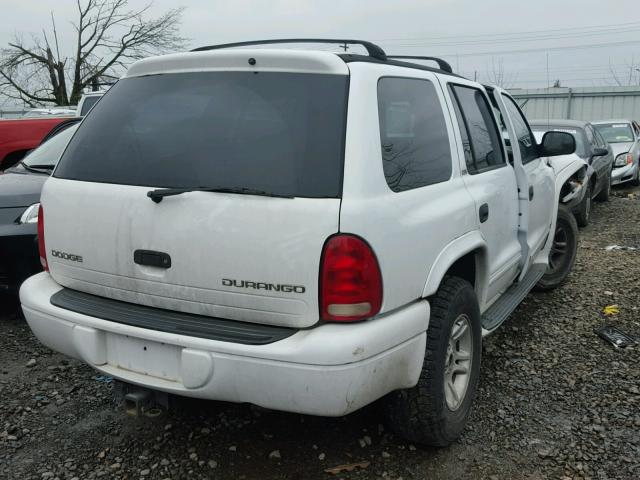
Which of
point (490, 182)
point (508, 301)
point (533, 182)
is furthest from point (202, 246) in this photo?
point (533, 182)

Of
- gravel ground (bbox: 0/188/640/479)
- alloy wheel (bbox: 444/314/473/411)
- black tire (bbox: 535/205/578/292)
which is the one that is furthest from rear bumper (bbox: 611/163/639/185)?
alloy wheel (bbox: 444/314/473/411)

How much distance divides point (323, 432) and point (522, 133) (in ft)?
8.95

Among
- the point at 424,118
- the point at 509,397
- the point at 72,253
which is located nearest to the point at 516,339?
the point at 509,397

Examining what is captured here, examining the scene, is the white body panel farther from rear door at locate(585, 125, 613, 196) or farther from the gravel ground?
rear door at locate(585, 125, 613, 196)

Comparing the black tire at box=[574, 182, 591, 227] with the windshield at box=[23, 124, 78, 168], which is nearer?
the windshield at box=[23, 124, 78, 168]

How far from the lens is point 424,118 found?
9.39 feet

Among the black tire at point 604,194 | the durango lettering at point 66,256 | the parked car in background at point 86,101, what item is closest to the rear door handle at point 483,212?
→ the durango lettering at point 66,256

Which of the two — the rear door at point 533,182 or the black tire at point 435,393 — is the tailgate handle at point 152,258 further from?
the rear door at point 533,182

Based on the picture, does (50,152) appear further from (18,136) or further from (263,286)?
(263,286)

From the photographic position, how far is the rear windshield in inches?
90.0

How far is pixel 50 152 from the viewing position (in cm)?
560

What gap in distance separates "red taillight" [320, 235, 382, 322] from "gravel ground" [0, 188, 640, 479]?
2.99 ft

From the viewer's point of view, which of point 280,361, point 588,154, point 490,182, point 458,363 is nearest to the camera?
point 280,361

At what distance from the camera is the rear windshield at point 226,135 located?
229cm
